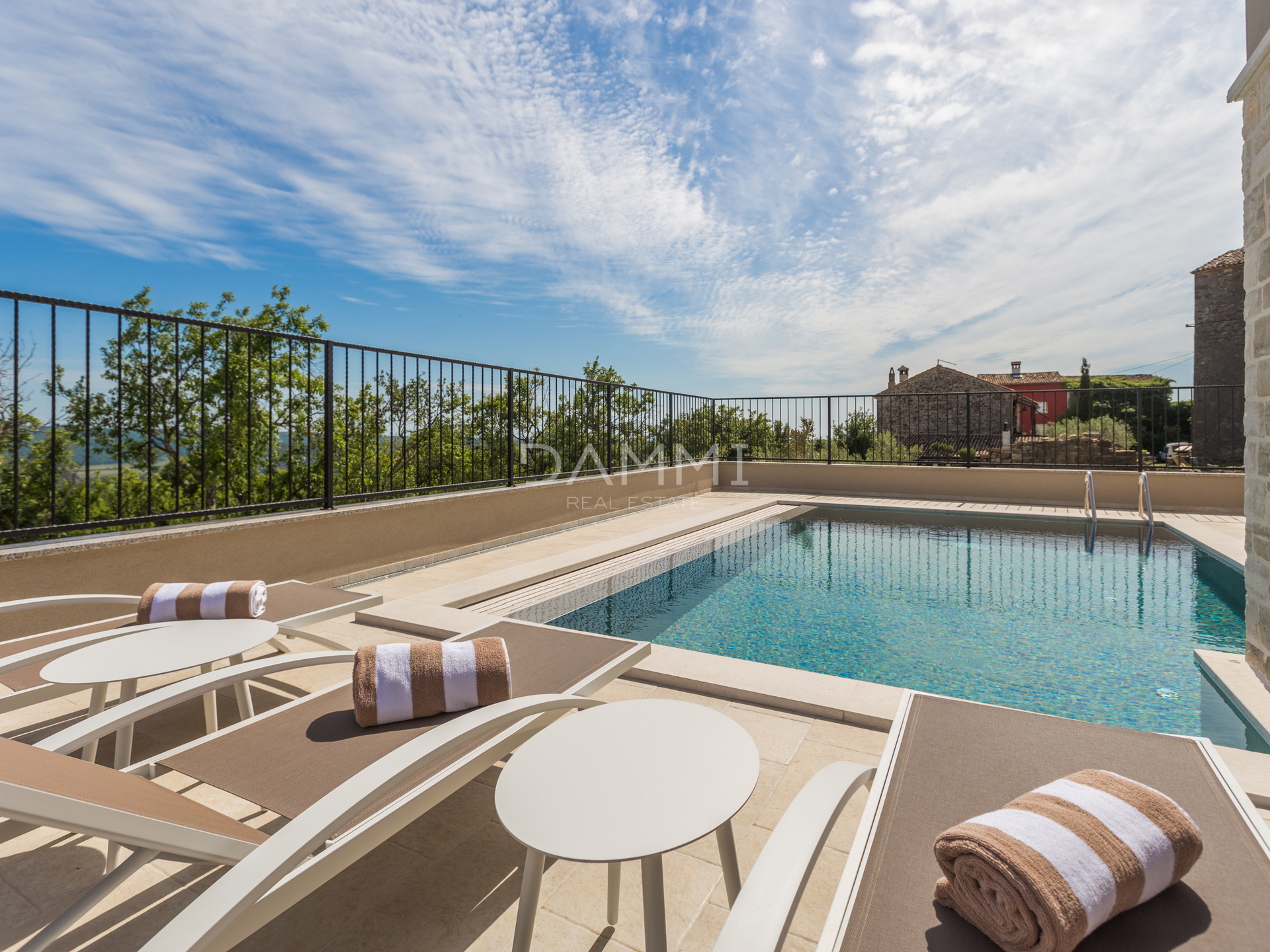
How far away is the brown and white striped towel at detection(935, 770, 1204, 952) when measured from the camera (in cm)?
77

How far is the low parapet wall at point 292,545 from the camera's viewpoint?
294cm

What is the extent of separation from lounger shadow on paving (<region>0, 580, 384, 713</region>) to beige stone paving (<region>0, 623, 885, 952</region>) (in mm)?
427

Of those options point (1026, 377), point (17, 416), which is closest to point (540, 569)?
point (17, 416)

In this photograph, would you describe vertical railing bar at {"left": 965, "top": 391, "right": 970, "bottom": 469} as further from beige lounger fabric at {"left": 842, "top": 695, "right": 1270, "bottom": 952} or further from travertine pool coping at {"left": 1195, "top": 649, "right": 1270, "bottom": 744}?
beige lounger fabric at {"left": 842, "top": 695, "right": 1270, "bottom": 952}

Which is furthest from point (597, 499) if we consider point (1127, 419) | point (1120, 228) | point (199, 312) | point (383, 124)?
point (1127, 419)

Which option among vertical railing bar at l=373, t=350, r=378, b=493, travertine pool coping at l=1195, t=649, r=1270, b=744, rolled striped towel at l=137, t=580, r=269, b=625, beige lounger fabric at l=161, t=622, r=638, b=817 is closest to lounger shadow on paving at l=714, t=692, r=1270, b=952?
beige lounger fabric at l=161, t=622, r=638, b=817

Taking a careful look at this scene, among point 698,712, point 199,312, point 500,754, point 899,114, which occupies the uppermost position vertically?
point 899,114

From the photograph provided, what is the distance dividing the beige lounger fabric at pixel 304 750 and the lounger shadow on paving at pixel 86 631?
0.62m

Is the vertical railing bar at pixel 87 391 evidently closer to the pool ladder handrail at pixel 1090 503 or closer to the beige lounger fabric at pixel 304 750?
the beige lounger fabric at pixel 304 750

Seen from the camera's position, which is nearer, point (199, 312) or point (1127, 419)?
point (199, 312)

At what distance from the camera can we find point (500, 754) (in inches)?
57.2

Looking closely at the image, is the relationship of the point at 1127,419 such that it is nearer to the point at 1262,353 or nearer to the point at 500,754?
the point at 1262,353

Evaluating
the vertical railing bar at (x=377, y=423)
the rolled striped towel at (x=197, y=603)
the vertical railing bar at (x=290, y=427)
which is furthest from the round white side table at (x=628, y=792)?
the vertical railing bar at (x=377, y=423)

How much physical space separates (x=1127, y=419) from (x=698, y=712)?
1942cm
